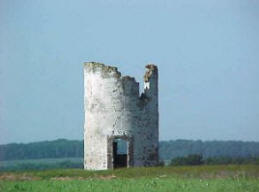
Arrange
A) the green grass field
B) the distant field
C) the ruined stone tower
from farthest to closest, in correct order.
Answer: the distant field
the ruined stone tower
the green grass field

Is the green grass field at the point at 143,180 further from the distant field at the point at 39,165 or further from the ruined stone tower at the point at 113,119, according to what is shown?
the distant field at the point at 39,165

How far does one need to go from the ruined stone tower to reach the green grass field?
3.70 m

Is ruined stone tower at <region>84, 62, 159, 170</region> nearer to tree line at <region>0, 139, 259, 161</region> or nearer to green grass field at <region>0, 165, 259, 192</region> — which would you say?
green grass field at <region>0, 165, 259, 192</region>

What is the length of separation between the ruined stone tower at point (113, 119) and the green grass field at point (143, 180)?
12.2ft

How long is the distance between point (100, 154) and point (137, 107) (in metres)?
2.76

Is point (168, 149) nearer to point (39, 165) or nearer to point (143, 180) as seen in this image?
point (39, 165)

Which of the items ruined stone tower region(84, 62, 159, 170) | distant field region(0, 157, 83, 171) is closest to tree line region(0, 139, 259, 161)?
distant field region(0, 157, 83, 171)

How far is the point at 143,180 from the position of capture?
113 ft

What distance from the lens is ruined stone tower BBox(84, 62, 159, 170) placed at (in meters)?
44.0

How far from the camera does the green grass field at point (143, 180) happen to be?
3055cm

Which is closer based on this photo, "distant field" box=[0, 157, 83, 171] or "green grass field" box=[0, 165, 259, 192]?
"green grass field" box=[0, 165, 259, 192]

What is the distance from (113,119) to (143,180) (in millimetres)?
9895

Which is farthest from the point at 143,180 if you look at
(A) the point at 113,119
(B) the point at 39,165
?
(B) the point at 39,165

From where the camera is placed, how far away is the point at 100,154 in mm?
44156
